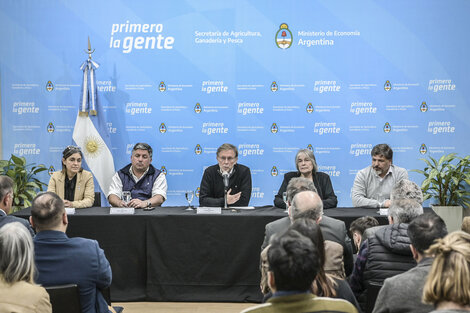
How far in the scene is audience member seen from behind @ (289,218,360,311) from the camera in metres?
1.98

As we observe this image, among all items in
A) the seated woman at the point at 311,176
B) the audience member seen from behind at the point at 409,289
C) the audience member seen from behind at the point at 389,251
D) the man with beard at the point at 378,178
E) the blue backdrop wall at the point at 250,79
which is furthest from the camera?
the blue backdrop wall at the point at 250,79

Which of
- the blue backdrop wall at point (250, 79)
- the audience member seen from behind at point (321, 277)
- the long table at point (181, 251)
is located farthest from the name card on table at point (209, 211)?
the audience member seen from behind at point (321, 277)

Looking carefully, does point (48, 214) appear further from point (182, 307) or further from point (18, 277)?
point (182, 307)

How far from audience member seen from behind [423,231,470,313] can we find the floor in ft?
8.76

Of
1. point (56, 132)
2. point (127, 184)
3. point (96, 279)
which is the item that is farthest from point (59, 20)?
point (96, 279)

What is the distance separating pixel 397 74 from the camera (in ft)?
20.0

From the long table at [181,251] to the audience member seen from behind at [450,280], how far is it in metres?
2.53

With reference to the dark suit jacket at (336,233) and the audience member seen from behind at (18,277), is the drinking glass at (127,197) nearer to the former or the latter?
the dark suit jacket at (336,233)

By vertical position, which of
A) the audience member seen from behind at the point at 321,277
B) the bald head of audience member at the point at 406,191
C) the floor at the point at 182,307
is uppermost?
the bald head of audience member at the point at 406,191

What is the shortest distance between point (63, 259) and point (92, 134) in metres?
3.61

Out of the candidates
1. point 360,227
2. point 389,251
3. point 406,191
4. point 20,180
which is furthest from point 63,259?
point 20,180

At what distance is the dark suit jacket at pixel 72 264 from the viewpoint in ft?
8.01

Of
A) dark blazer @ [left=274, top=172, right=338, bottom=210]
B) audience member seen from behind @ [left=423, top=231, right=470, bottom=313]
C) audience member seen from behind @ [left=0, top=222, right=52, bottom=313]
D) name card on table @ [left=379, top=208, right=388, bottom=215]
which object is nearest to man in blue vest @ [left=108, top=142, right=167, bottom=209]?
dark blazer @ [left=274, top=172, right=338, bottom=210]

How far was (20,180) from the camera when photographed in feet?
19.3
